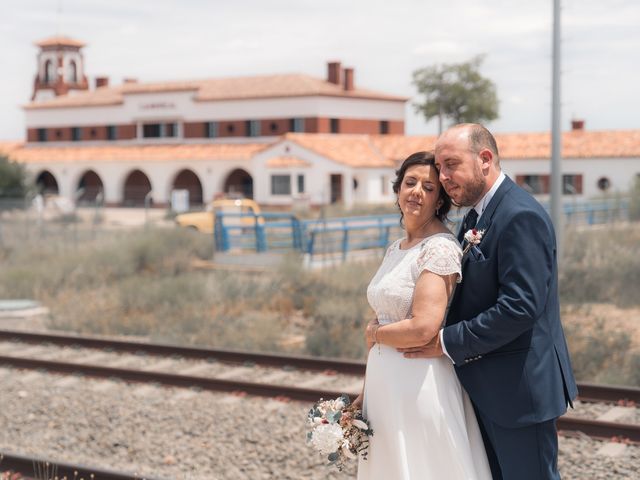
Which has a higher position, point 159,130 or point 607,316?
point 159,130

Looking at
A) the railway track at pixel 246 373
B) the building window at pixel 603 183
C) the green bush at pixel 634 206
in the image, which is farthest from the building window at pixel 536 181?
the railway track at pixel 246 373

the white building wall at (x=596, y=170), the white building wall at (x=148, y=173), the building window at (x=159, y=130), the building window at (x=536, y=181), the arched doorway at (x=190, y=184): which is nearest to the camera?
the white building wall at (x=596, y=170)

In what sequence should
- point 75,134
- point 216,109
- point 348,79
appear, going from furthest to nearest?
point 75,134, point 348,79, point 216,109

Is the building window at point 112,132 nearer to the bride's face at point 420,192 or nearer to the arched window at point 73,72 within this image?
the arched window at point 73,72

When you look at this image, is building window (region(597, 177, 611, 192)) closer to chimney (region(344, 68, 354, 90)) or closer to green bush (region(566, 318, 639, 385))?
chimney (region(344, 68, 354, 90))

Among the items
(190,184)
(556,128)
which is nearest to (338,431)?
(556,128)

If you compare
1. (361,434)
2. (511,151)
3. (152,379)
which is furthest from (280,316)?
(511,151)

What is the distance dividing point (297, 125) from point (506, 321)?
59.4 meters

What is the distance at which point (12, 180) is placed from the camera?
54.3 metres

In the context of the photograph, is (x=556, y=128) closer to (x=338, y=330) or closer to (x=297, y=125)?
(x=338, y=330)

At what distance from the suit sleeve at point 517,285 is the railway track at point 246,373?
203 inches

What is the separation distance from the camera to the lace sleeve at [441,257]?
14.1 feet

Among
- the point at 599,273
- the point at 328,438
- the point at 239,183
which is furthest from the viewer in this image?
the point at 239,183

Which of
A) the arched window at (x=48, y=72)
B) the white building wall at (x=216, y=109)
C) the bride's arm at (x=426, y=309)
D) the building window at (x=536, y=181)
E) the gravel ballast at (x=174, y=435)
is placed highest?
the arched window at (x=48, y=72)
